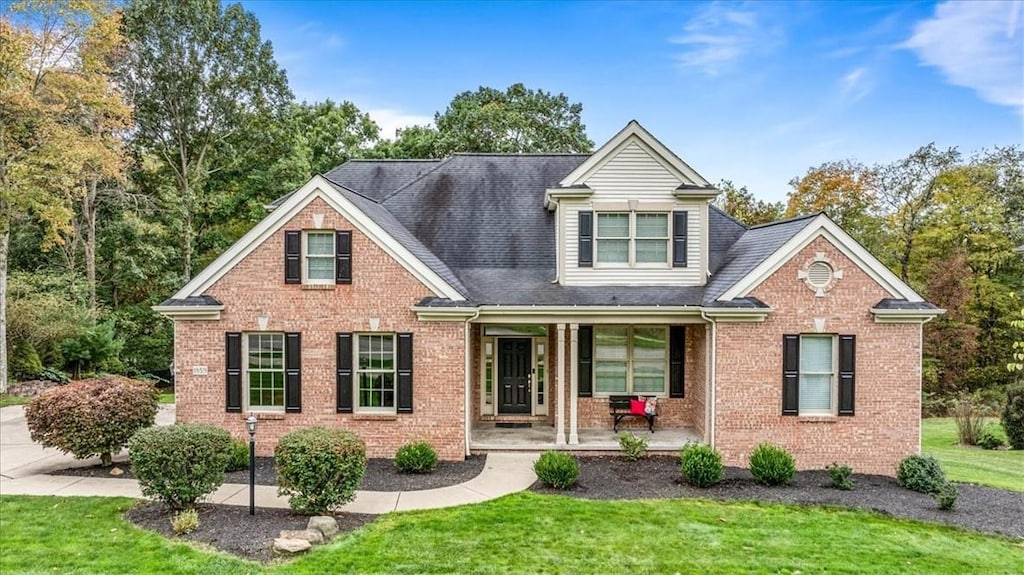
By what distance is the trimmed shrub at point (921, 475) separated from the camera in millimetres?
9820

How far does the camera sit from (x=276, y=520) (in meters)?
8.02

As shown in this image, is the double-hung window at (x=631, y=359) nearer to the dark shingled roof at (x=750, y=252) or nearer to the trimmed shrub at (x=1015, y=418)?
the dark shingled roof at (x=750, y=252)

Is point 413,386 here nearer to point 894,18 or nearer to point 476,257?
point 476,257

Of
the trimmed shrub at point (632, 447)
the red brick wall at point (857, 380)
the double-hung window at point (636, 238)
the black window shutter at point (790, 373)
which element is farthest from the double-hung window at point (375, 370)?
the black window shutter at point (790, 373)

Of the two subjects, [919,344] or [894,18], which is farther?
[894,18]

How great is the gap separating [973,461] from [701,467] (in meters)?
9.41

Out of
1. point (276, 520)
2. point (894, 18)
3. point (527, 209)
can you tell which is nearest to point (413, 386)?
point (276, 520)

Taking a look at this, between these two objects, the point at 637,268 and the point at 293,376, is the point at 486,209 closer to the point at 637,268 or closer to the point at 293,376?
the point at 637,268

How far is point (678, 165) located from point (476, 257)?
5.32 metres

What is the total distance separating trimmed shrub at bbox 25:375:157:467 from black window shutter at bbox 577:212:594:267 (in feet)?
31.3

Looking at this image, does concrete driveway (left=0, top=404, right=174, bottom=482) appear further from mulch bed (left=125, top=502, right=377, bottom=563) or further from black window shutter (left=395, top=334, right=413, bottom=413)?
black window shutter (left=395, top=334, right=413, bottom=413)

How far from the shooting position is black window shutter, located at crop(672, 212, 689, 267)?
12.7m

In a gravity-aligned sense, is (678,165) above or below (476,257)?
above

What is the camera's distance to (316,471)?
789cm
